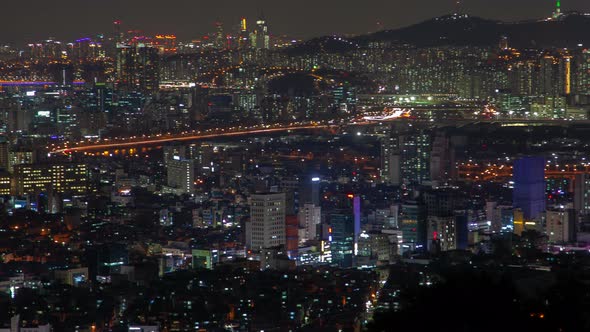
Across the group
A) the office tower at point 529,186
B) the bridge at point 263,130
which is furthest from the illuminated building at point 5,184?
the office tower at point 529,186

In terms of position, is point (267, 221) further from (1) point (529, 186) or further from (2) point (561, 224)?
(1) point (529, 186)

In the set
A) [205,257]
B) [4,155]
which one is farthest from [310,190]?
[4,155]

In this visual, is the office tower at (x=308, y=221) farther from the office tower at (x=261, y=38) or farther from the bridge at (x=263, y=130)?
the office tower at (x=261, y=38)

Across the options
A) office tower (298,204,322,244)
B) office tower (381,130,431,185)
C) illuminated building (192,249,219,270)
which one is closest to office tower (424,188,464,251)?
office tower (298,204,322,244)

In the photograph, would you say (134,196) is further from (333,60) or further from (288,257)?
(333,60)

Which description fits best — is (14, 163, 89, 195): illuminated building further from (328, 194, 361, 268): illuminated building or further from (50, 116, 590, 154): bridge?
(328, 194, 361, 268): illuminated building

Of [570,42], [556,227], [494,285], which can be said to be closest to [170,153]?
[556,227]
